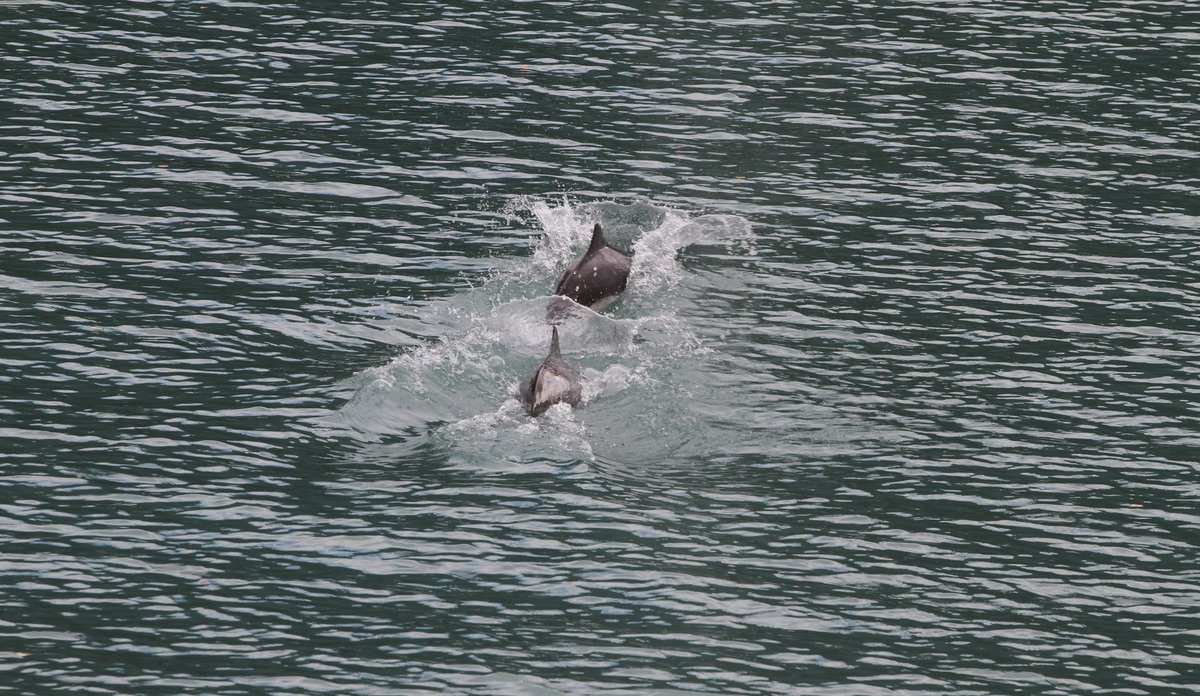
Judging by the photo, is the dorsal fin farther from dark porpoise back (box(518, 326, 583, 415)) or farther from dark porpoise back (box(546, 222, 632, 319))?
dark porpoise back (box(518, 326, 583, 415))

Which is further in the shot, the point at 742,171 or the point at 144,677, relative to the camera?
the point at 742,171

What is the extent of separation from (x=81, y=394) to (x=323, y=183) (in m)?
8.76

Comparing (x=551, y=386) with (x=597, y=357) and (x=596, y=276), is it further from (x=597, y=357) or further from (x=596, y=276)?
(x=596, y=276)

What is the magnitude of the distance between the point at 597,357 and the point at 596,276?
97.5 inches

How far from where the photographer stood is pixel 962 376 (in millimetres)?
21734

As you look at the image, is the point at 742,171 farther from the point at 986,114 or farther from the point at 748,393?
the point at 748,393

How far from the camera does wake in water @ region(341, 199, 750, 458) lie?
65.2 ft

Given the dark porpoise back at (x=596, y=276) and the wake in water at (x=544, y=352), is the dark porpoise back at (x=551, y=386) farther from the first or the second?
the dark porpoise back at (x=596, y=276)

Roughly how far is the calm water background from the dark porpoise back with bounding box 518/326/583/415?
11.1 inches

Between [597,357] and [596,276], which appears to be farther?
[596,276]

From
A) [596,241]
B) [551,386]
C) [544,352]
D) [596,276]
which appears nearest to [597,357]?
[544,352]

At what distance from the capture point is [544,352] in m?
22.2

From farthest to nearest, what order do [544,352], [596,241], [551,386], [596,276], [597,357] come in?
[596,241] < [596,276] < [544,352] < [597,357] < [551,386]

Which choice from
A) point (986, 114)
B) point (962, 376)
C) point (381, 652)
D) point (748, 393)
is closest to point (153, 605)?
point (381, 652)
